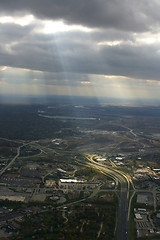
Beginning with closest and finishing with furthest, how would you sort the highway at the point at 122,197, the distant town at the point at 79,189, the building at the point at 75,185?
the highway at the point at 122,197
the distant town at the point at 79,189
the building at the point at 75,185

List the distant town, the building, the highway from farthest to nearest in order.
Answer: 1. the building
2. the distant town
3. the highway

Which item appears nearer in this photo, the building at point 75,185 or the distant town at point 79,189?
the distant town at point 79,189

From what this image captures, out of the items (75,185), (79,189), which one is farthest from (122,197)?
(75,185)

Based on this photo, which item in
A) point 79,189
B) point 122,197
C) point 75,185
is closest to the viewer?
point 122,197

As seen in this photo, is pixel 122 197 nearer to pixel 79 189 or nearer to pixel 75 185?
pixel 79 189

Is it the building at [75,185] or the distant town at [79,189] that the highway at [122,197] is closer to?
the distant town at [79,189]

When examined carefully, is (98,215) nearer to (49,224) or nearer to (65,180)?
(49,224)

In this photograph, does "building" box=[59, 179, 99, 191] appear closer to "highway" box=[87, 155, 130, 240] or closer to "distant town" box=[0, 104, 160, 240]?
"distant town" box=[0, 104, 160, 240]

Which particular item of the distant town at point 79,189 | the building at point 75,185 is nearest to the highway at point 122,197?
the distant town at point 79,189

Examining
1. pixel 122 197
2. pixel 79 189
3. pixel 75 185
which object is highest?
pixel 75 185

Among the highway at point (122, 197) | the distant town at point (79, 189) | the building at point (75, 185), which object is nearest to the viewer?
the highway at point (122, 197)

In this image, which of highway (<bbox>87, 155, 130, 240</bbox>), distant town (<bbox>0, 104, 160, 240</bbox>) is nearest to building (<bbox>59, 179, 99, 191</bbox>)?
distant town (<bbox>0, 104, 160, 240</bbox>)

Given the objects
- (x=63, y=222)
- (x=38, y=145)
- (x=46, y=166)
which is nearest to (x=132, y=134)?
(x=38, y=145)
